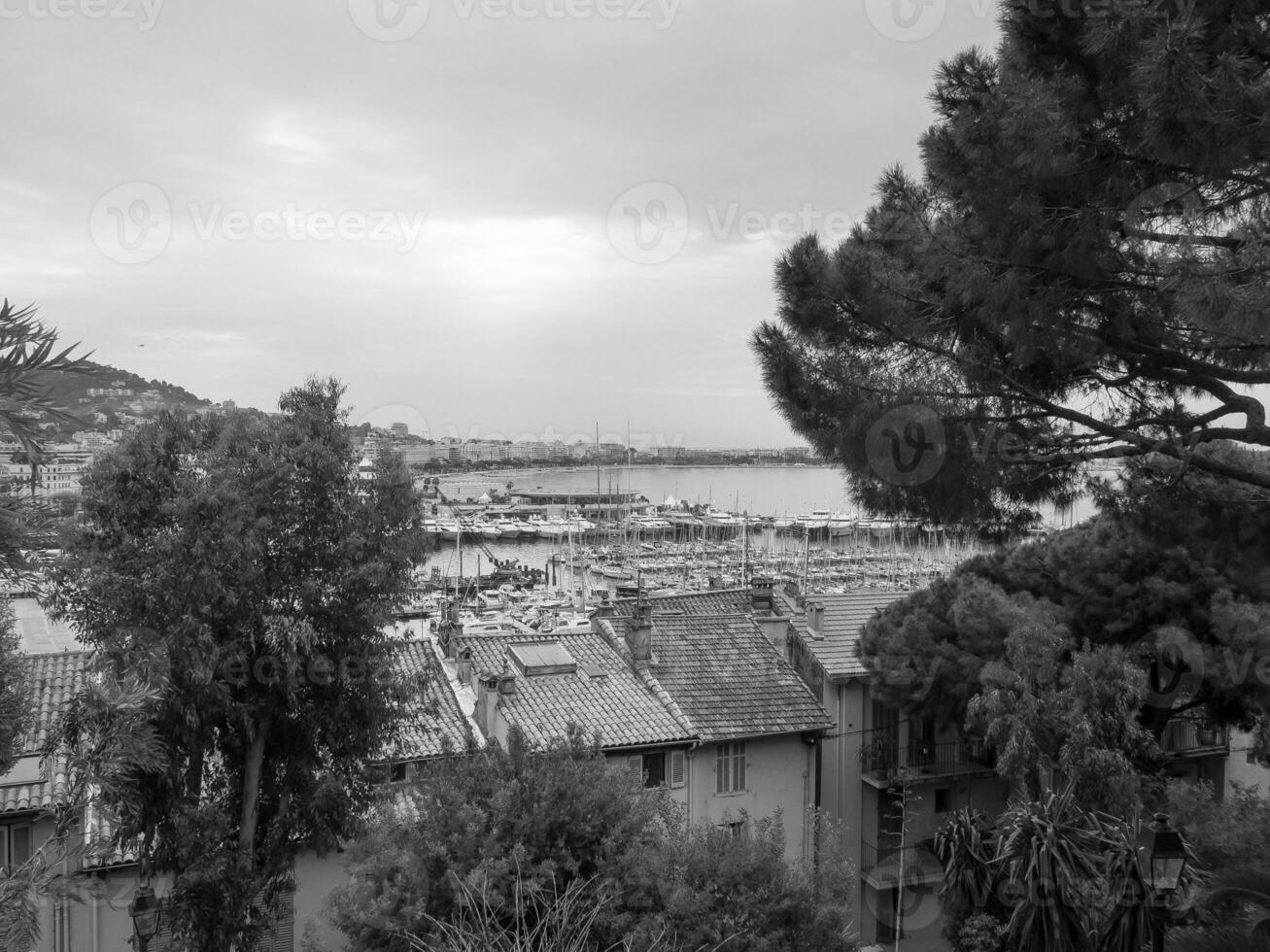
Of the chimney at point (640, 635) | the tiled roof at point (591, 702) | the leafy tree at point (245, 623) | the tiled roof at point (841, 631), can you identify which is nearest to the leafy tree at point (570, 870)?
the leafy tree at point (245, 623)

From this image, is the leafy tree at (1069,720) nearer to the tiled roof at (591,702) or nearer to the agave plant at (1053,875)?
the agave plant at (1053,875)

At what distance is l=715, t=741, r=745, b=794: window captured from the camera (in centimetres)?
1644

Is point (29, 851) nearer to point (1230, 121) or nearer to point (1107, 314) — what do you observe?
point (1107, 314)

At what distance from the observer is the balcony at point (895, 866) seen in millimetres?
18328

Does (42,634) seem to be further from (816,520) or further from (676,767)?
(816,520)

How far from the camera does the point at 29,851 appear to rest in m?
11.1

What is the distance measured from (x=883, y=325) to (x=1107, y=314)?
168 centimetres

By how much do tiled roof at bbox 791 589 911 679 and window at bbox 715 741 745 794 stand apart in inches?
131

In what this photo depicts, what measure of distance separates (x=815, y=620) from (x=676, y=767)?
5.91 metres

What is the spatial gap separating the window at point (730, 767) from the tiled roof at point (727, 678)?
1.24ft

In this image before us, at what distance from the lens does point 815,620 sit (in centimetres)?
2067

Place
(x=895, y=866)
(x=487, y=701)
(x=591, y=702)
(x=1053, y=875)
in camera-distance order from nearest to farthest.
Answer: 1. (x=1053, y=875)
2. (x=487, y=701)
3. (x=591, y=702)
4. (x=895, y=866)

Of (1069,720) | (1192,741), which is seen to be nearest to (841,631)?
(1192,741)

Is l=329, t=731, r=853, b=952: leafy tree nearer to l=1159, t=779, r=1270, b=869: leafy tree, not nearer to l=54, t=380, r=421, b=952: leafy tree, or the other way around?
l=54, t=380, r=421, b=952: leafy tree
